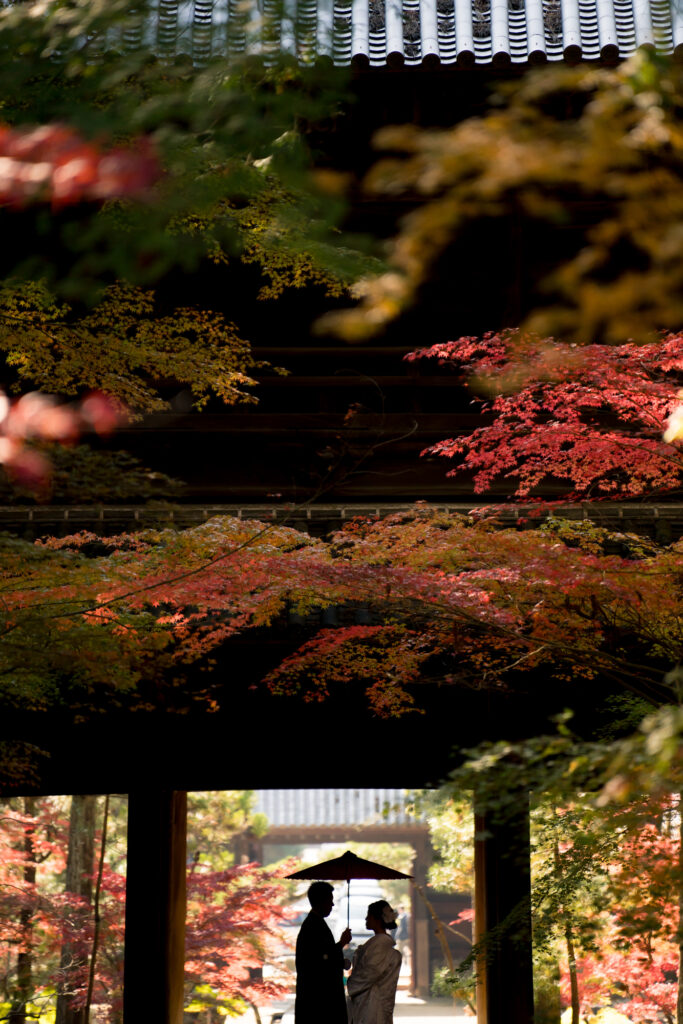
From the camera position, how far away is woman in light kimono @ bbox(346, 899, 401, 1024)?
693 centimetres

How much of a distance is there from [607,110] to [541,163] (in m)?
0.29

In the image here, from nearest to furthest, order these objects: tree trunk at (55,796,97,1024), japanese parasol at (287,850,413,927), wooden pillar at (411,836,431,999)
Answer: japanese parasol at (287,850,413,927), tree trunk at (55,796,97,1024), wooden pillar at (411,836,431,999)

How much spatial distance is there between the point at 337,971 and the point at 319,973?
127mm

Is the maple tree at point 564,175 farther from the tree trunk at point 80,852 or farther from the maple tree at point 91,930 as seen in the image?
the tree trunk at point 80,852

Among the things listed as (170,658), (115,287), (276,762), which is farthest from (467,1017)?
(115,287)

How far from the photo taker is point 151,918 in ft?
26.9

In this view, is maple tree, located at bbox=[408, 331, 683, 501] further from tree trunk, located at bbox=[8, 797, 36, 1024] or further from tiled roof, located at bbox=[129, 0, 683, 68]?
tree trunk, located at bbox=[8, 797, 36, 1024]

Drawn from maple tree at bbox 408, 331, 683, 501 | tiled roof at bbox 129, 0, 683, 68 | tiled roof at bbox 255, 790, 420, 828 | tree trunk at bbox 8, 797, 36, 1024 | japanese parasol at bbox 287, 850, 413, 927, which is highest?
tiled roof at bbox 129, 0, 683, 68

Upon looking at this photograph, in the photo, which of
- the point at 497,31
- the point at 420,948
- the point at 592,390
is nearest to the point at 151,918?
the point at 592,390

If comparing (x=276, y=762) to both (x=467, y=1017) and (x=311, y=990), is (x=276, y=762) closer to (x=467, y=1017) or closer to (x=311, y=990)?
(x=311, y=990)

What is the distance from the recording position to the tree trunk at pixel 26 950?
9.61 metres

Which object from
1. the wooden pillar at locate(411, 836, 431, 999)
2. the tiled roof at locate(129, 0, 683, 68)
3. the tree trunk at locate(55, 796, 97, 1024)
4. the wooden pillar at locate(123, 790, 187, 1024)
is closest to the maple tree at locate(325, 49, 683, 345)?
the tiled roof at locate(129, 0, 683, 68)

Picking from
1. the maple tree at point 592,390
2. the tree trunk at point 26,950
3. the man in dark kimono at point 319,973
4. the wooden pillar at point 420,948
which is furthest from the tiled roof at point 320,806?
the maple tree at point 592,390

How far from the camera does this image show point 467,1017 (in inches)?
585
